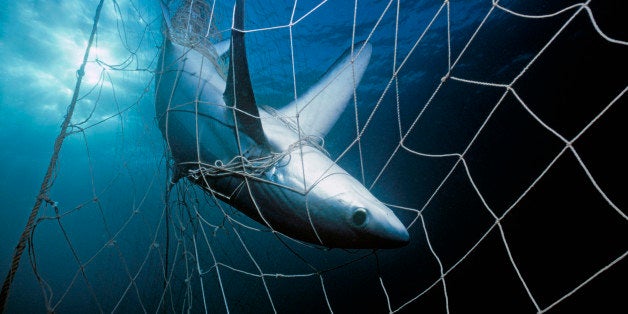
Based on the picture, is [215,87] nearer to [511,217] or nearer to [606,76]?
[606,76]

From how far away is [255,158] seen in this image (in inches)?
130

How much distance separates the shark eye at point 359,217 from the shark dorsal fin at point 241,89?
4.80ft

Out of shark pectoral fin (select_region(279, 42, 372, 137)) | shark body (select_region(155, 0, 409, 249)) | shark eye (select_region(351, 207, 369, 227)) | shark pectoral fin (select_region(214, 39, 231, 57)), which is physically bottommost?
shark eye (select_region(351, 207, 369, 227))

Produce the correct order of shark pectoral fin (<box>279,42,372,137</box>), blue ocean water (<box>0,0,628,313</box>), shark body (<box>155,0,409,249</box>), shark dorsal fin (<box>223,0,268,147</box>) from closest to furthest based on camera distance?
shark body (<box>155,0,409,249</box>)
shark dorsal fin (<box>223,0,268,147</box>)
shark pectoral fin (<box>279,42,372,137</box>)
blue ocean water (<box>0,0,628,313</box>)

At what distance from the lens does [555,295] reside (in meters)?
11.6

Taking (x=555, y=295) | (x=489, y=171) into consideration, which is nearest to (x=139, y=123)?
(x=489, y=171)

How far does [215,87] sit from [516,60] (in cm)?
1081

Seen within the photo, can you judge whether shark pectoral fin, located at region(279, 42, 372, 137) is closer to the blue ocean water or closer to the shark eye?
the blue ocean water

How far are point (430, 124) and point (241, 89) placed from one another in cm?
1193

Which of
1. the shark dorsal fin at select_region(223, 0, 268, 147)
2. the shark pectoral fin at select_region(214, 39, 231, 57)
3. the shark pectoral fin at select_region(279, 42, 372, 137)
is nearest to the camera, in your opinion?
the shark dorsal fin at select_region(223, 0, 268, 147)

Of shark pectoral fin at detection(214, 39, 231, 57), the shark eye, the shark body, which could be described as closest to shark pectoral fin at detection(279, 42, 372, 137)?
the shark body

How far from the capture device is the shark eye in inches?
101

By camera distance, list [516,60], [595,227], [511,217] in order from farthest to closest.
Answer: [511,217] → [595,227] → [516,60]

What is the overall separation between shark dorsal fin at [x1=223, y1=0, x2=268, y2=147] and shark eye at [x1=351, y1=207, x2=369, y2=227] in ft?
4.80
